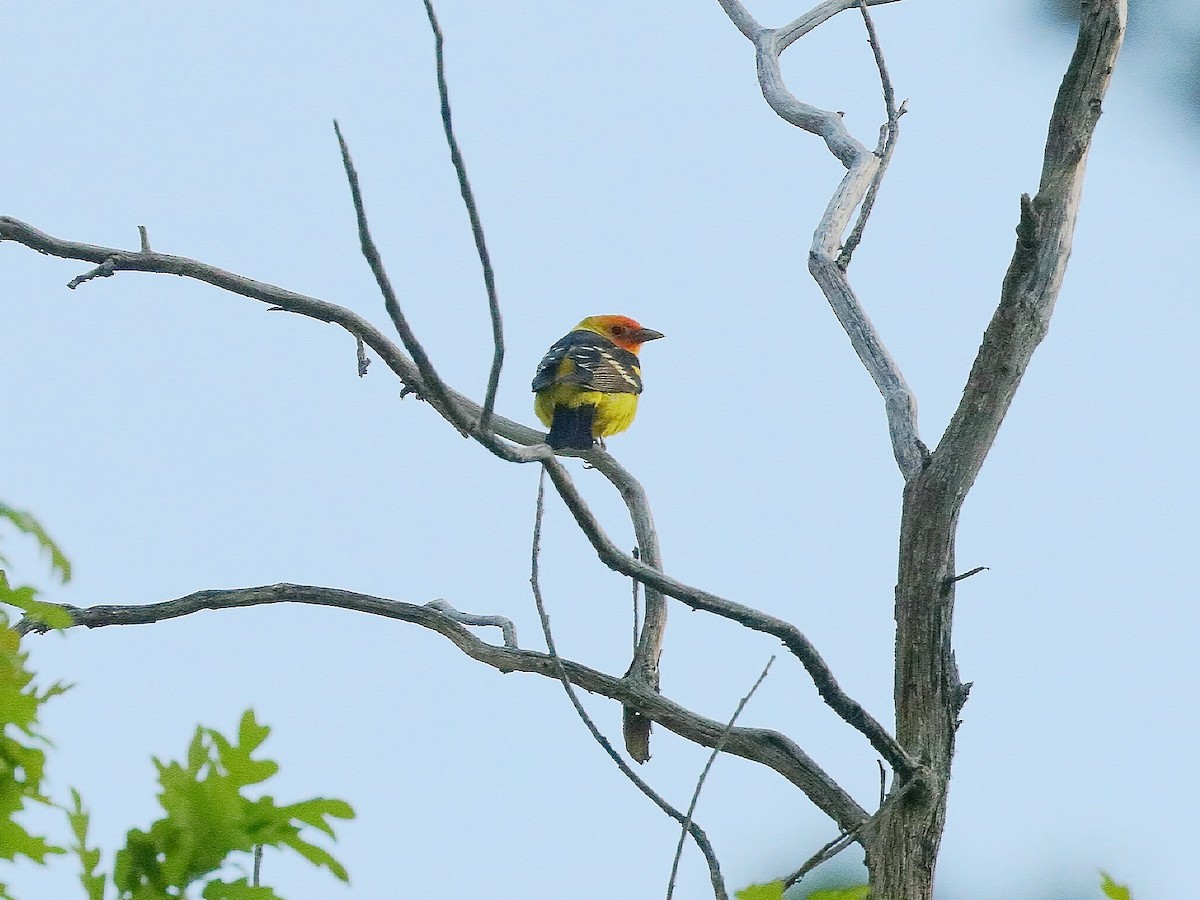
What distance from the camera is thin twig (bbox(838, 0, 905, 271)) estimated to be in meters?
3.99

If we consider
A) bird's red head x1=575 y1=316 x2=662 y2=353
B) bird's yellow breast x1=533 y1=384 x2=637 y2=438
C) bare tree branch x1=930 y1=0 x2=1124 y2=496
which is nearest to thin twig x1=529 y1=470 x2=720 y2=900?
bare tree branch x1=930 y1=0 x2=1124 y2=496

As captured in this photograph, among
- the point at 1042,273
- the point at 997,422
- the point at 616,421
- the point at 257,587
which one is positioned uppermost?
the point at 616,421

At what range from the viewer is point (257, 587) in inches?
147

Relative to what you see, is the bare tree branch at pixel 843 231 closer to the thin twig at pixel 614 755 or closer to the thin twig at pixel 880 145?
the thin twig at pixel 880 145

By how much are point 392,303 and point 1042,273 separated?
1846mm

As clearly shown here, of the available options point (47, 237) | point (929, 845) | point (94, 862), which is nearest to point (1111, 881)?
point (94, 862)

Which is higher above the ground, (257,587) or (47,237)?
(47,237)

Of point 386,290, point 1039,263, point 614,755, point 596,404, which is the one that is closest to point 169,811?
point 386,290

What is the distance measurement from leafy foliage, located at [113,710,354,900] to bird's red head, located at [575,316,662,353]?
5901 mm

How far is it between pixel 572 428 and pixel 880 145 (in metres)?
1.74

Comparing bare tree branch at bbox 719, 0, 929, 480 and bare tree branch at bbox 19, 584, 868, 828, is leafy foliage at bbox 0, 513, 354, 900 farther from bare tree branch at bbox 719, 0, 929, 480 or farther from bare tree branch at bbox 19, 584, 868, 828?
bare tree branch at bbox 719, 0, 929, 480

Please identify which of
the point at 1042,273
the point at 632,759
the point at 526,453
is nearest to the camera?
the point at 526,453

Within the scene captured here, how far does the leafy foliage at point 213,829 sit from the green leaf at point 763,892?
1.35 feet

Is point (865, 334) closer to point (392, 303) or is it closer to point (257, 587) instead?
A: point (257, 587)
